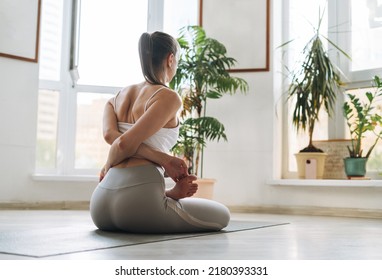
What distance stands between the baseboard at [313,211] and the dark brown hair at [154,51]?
2.47m

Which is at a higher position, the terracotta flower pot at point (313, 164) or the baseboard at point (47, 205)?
the terracotta flower pot at point (313, 164)

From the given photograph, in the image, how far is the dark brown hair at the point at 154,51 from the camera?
231cm

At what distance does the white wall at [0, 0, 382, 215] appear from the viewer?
4441 mm

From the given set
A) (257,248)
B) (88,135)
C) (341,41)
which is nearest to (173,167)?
(257,248)

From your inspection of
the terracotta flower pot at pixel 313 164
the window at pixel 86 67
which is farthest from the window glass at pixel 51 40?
the terracotta flower pot at pixel 313 164

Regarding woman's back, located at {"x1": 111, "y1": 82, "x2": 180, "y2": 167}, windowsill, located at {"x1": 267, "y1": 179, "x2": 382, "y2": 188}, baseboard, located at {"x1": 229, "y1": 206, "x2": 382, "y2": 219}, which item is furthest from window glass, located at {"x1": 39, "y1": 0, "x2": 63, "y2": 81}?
woman's back, located at {"x1": 111, "y1": 82, "x2": 180, "y2": 167}

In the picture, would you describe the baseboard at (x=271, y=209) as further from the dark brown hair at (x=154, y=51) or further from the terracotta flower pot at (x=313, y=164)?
the dark brown hair at (x=154, y=51)

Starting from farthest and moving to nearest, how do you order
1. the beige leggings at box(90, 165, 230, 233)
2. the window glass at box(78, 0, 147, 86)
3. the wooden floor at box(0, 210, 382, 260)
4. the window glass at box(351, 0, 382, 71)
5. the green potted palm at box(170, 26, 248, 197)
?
the window glass at box(78, 0, 147, 86), the window glass at box(351, 0, 382, 71), the green potted palm at box(170, 26, 248, 197), the beige leggings at box(90, 165, 230, 233), the wooden floor at box(0, 210, 382, 260)

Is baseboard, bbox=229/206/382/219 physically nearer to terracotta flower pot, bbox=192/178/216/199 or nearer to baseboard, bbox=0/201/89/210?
terracotta flower pot, bbox=192/178/216/199

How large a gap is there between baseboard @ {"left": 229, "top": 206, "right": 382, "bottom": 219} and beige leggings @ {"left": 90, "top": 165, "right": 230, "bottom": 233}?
2.18 meters

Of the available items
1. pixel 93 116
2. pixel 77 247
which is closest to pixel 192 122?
pixel 93 116

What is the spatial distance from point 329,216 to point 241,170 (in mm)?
891

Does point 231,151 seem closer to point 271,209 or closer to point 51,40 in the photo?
point 271,209
